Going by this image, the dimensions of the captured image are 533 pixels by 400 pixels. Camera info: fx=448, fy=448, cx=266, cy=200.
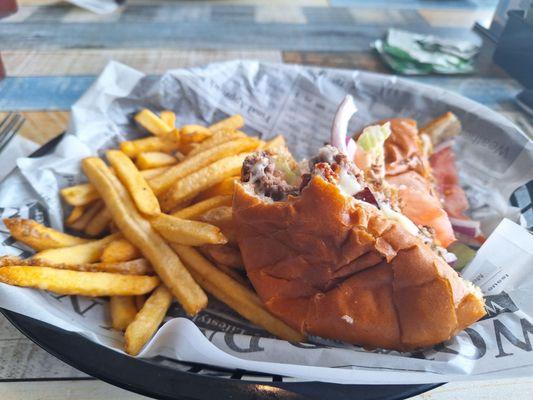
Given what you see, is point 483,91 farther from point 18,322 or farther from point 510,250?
point 18,322

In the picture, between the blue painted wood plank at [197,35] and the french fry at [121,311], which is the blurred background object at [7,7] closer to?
the blue painted wood plank at [197,35]

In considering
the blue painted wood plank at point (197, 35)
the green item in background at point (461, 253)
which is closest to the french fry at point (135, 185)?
the green item in background at point (461, 253)

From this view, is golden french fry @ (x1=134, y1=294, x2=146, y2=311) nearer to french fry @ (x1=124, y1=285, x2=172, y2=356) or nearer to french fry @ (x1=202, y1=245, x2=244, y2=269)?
french fry @ (x1=124, y1=285, x2=172, y2=356)

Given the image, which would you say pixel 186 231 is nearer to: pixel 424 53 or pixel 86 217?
pixel 86 217

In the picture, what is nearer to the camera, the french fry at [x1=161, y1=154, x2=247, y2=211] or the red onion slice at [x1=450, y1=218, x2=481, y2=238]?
the french fry at [x1=161, y1=154, x2=247, y2=211]

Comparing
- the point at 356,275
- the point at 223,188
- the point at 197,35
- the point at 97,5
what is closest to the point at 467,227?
the point at 356,275

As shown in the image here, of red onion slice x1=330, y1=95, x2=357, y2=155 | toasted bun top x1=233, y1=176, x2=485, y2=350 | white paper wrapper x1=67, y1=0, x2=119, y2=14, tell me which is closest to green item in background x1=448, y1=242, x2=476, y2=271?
toasted bun top x1=233, y1=176, x2=485, y2=350
